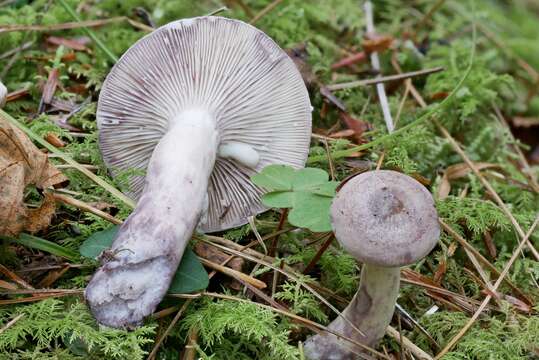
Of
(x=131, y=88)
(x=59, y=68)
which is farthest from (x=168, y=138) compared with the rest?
(x=59, y=68)

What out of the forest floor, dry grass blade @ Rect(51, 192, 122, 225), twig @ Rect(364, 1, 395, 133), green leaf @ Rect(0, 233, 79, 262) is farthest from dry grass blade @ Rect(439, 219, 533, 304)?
green leaf @ Rect(0, 233, 79, 262)

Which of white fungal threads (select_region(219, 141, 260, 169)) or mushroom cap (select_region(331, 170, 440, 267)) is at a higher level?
mushroom cap (select_region(331, 170, 440, 267))

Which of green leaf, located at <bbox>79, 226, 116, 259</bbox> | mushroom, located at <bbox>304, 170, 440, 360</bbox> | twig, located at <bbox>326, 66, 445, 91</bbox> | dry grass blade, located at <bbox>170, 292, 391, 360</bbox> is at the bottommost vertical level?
dry grass blade, located at <bbox>170, 292, 391, 360</bbox>

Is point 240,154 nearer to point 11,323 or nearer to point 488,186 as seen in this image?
point 11,323

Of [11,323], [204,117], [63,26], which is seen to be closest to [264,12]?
[63,26]

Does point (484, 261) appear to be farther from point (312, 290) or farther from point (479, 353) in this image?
point (312, 290)

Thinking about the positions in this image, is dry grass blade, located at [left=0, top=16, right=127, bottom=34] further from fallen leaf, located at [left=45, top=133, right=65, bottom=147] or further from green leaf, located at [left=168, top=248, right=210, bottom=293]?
green leaf, located at [left=168, top=248, right=210, bottom=293]

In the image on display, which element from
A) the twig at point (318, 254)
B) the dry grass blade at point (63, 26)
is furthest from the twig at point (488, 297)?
the dry grass blade at point (63, 26)
